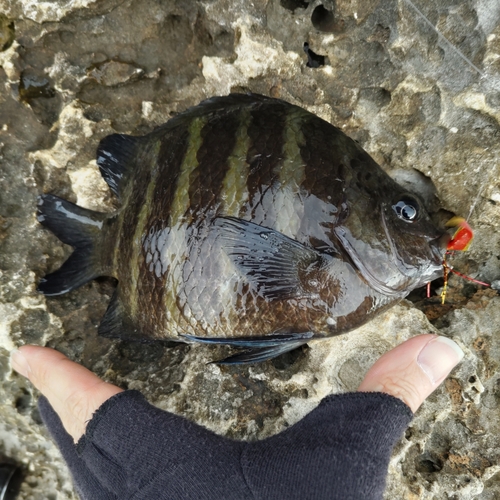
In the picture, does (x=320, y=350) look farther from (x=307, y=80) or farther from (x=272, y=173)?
(x=307, y=80)

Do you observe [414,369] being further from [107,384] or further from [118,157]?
[118,157]

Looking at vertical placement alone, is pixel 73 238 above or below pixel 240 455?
above

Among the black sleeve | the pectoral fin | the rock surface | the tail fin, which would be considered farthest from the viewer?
the tail fin

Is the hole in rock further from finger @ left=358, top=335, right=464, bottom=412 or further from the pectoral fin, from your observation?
finger @ left=358, top=335, right=464, bottom=412

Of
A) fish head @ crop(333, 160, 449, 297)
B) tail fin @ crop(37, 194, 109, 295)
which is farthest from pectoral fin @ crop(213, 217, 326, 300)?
tail fin @ crop(37, 194, 109, 295)

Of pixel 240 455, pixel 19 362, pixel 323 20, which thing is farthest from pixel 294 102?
pixel 19 362

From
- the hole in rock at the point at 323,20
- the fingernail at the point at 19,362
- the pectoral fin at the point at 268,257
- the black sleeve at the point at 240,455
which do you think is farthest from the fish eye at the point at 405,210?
the fingernail at the point at 19,362
